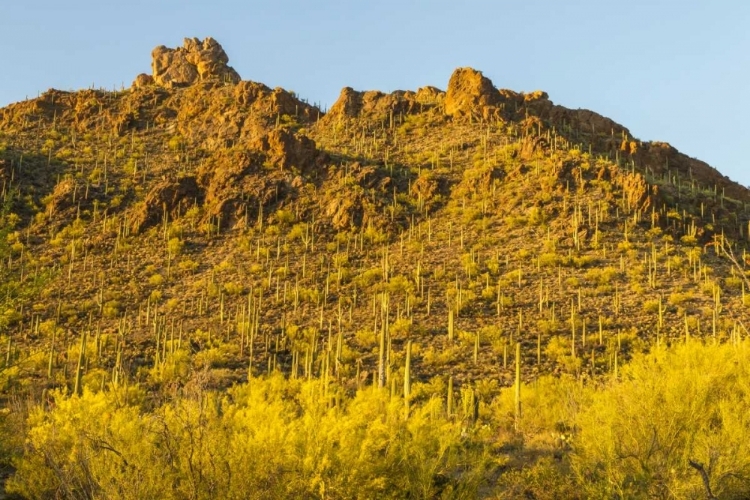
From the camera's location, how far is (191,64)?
238ft

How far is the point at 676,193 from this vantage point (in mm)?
47156

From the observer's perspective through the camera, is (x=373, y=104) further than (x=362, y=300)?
Yes

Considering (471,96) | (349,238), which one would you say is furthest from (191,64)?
(349,238)

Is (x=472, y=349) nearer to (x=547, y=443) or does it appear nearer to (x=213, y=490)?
(x=547, y=443)

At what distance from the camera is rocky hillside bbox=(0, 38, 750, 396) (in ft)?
93.4

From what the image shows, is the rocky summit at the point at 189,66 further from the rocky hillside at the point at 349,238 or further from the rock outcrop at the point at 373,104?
the rock outcrop at the point at 373,104

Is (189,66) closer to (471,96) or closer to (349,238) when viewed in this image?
(471,96)

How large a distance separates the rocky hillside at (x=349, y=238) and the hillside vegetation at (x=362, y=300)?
19 centimetres

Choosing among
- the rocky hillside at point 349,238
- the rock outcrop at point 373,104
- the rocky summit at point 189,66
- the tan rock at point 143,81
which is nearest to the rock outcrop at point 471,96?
the rocky hillside at point 349,238

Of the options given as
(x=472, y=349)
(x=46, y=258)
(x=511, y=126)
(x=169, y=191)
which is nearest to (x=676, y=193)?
(x=511, y=126)

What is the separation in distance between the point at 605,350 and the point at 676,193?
76.8 feet

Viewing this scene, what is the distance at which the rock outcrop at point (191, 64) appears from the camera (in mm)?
70625

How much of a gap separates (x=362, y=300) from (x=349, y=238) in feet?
25.9

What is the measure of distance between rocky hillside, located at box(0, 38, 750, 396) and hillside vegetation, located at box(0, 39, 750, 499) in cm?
19
